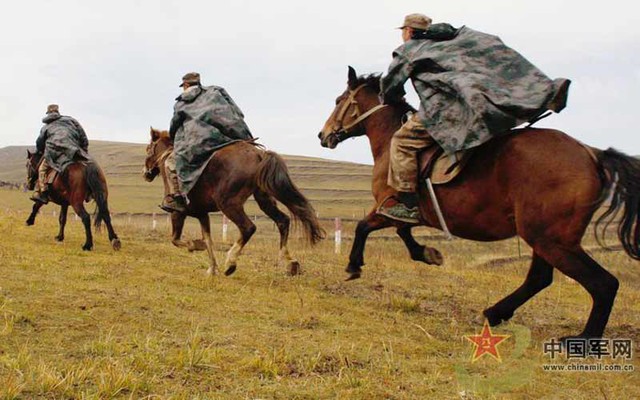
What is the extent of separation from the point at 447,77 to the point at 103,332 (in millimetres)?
3830

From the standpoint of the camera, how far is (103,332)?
4.92m

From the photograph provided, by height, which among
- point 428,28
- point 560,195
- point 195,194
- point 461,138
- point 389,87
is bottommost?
point 195,194

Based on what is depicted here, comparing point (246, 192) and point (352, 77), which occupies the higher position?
point (352, 77)

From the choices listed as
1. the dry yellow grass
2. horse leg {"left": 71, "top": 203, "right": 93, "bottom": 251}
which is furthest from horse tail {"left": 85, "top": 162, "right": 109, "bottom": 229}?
the dry yellow grass

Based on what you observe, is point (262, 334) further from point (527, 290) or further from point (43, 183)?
point (43, 183)

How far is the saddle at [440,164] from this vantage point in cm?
574

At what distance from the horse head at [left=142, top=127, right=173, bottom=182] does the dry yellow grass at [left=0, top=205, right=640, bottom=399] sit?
1.74 metres

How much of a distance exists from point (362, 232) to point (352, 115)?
1.68 metres

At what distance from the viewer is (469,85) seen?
5.65 metres

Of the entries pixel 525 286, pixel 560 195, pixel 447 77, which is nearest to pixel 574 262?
pixel 560 195

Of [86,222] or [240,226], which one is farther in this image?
[86,222]

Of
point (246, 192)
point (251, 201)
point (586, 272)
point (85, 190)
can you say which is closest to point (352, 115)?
point (246, 192)

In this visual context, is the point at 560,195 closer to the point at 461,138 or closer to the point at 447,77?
the point at 461,138

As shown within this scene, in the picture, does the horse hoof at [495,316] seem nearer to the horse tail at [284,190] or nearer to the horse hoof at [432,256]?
the horse hoof at [432,256]
